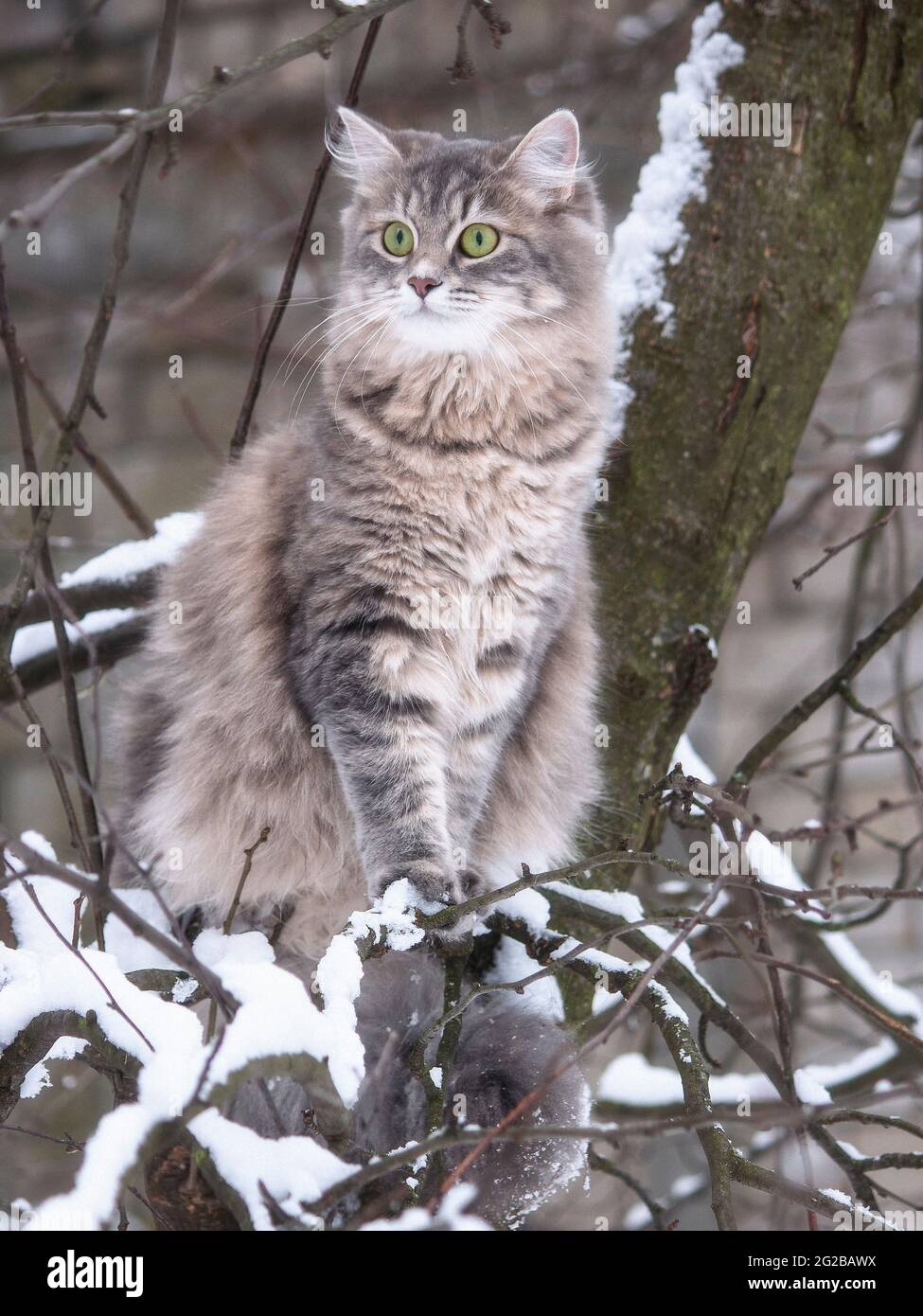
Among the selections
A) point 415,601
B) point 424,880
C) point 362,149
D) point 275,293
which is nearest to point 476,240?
point 362,149

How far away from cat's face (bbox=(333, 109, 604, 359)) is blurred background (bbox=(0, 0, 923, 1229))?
194 centimetres

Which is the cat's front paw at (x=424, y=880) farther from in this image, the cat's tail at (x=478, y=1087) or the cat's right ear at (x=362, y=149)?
the cat's right ear at (x=362, y=149)

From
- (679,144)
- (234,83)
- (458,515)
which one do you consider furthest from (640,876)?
(234,83)

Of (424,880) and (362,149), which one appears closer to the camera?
(424,880)

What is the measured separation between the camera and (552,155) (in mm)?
2338

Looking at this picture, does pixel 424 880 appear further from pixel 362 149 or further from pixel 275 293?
pixel 275 293

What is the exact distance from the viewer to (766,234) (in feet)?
7.54

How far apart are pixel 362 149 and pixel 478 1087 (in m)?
1.79

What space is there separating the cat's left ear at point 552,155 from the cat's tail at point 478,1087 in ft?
4.77

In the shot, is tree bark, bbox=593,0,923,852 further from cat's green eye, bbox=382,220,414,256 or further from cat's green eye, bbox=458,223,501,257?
cat's green eye, bbox=382,220,414,256

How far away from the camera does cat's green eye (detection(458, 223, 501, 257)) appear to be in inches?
90.1

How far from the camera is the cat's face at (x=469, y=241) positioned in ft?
7.29

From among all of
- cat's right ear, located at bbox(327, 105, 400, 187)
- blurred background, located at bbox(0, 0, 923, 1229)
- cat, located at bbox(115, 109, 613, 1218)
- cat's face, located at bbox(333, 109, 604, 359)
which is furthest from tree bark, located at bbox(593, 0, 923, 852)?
blurred background, located at bbox(0, 0, 923, 1229)

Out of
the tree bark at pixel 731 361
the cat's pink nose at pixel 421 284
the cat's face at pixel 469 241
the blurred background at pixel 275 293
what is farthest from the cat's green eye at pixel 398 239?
the blurred background at pixel 275 293
